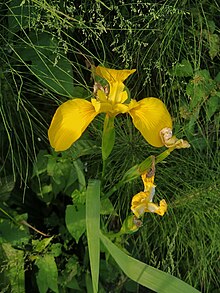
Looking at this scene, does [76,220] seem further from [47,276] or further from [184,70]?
[184,70]

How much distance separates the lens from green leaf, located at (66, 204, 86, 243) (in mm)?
978

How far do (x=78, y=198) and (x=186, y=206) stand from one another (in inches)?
9.5

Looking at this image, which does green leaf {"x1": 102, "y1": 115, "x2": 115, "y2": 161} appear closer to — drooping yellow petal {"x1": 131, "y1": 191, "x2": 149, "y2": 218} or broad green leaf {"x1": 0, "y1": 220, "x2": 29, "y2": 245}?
drooping yellow petal {"x1": 131, "y1": 191, "x2": 149, "y2": 218}

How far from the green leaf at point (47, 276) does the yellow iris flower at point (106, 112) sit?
275mm

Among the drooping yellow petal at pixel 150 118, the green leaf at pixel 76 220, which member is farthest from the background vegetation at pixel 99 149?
the drooping yellow petal at pixel 150 118

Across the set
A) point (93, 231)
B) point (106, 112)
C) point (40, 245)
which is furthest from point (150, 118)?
point (40, 245)

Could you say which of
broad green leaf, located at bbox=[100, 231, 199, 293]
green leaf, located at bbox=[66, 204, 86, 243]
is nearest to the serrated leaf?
green leaf, located at bbox=[66, 204, 86, 243]

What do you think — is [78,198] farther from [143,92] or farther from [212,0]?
[212,0]

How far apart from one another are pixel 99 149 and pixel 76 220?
0.49ft

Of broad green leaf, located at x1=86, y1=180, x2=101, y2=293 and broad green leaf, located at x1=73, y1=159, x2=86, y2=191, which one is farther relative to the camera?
broad green leaf, located at x1=73, y1=159, x2=86, y2=191

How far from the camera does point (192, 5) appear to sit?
1.08 m

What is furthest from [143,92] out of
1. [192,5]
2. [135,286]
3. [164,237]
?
[135,286]

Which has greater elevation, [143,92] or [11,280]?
[143,92]

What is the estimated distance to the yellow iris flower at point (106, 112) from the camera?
0.82 meters
